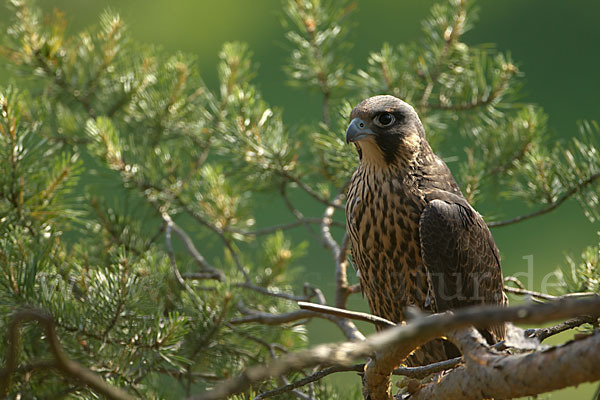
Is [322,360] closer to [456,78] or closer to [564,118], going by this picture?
[456,78]

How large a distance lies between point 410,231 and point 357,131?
0.25 meters

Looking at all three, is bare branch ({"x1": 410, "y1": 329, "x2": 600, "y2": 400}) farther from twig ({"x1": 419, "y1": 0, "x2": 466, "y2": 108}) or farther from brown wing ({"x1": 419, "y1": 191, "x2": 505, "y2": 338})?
twig ({"x1": 419, "y1": 0, "x2": 466, "y2": 108})

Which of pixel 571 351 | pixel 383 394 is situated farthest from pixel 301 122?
pixel 571 351

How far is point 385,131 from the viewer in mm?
1481

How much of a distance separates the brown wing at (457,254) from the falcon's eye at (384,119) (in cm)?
19

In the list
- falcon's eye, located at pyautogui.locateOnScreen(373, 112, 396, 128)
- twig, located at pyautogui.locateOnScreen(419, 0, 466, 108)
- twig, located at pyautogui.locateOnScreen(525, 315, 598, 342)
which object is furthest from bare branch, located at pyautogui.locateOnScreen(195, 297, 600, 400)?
twig, located at pyautogui.locateOnScreen(419, 0, 466, 108)

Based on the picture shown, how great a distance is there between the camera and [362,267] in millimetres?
1504

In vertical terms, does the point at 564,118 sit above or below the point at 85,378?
above

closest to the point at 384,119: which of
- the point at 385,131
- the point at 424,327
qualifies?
the point at 385,131

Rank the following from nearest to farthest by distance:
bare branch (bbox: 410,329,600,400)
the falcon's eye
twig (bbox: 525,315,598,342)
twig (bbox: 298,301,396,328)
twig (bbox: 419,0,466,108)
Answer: bare branch (bbox: 410,329,600,400) < twig (bbox: 298,301,396,328) < twig (bbox: 525,315,598,342) < the falcon's eye < twig (bbox: 419,0,466,108)

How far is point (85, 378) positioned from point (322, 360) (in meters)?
0.20

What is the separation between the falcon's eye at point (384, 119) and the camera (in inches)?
57.9

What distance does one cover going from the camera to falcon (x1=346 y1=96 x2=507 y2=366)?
1379mm

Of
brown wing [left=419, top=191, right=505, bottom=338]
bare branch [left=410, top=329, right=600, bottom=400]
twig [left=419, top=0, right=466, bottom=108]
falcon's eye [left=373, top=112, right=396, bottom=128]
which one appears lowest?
bare branch [left=410, top=329, right=600, bottom=400]
